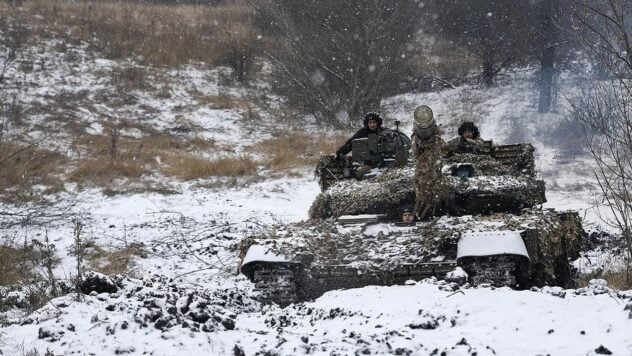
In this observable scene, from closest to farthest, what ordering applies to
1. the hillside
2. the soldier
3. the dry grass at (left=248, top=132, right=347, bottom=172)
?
the hillside
the soldier
the dry grass at (left=248, top=132, right=347, bottom=172)

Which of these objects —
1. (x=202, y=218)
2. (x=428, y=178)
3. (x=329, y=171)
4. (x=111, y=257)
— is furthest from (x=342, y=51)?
(x=428, y=178)

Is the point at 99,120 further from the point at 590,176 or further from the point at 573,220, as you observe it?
the point at 573,220

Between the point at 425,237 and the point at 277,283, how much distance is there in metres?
1.43

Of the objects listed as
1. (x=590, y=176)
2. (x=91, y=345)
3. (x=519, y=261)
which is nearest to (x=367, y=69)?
(x=590, y=176)

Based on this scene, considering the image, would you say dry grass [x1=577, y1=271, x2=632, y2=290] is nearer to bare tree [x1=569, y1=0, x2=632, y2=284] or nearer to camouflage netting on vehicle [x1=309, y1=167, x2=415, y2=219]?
bare tree [x1=569, y1=0, x2=632, y2=284]

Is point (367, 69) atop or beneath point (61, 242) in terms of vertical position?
atop

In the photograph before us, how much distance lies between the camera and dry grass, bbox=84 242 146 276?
9.45 meters

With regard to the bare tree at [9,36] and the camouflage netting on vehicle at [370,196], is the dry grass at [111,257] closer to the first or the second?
the camouflage netting on vehicle at [370,196]

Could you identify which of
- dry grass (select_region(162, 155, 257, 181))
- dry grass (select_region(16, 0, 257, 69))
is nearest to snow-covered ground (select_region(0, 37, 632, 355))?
dry grass (select_region(162, 155, 257, 181))

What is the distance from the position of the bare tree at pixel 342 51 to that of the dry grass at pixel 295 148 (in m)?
2.14

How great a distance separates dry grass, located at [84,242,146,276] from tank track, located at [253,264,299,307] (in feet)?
11.6

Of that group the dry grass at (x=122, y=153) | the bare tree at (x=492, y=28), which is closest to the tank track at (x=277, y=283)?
the dry grass at (x=122, y=153)

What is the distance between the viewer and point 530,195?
303 inches

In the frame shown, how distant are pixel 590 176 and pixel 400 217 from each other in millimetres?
9870
